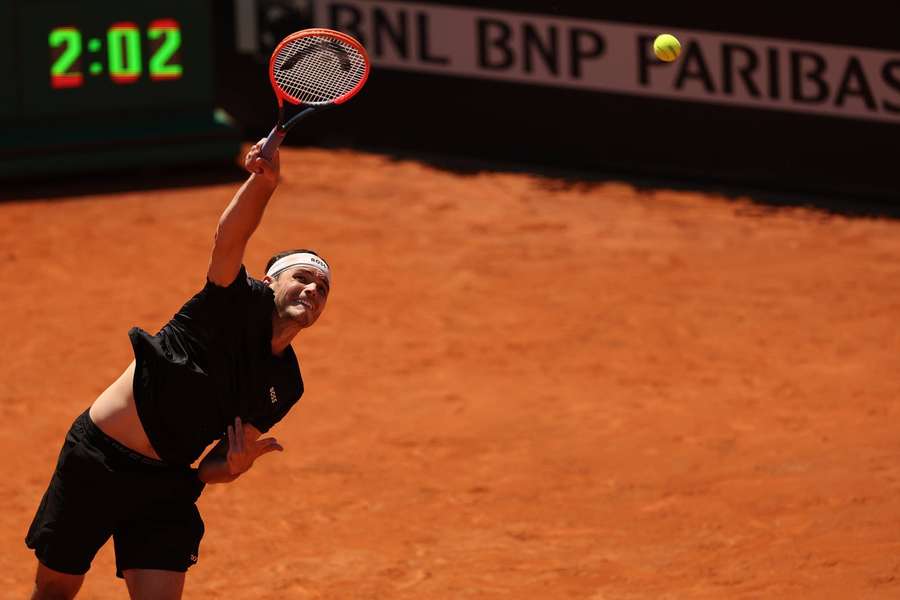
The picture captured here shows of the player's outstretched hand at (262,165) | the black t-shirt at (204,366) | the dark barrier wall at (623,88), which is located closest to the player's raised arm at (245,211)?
the player's outstretched hand at (262,165)

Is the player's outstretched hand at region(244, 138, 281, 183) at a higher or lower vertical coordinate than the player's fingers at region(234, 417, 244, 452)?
higher

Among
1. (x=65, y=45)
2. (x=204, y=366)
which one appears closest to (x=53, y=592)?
(x=204, y=366)

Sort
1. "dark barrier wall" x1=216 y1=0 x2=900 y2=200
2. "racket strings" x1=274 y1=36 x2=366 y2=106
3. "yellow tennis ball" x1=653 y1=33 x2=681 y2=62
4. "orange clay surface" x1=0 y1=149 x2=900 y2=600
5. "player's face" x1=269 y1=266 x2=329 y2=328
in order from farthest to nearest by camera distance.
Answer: "dark barrier wall" x1=216 y1=0 x2=900 y2=200 → "yellow tennis ball" x1=653 y1=33 x2=681 y2=62 → "orange clay surface" x1=0 y1=149 x2=900 y2=600 → "racket strings" x1=274 y1=36 x2=366 y2=106 → "player's face" x1=269 y1=266 x2=329 y2=328

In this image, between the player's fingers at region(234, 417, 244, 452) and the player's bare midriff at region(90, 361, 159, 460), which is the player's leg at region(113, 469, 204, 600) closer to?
the player's bare midriff at region(90, 361, 159, 460)

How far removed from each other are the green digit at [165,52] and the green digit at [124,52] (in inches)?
5.5

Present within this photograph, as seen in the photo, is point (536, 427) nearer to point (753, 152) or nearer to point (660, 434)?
point (660, 434)

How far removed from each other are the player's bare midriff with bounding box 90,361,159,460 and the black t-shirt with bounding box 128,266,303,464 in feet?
0.16

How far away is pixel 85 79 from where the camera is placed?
14.0 meters

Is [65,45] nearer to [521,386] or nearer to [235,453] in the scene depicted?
[521,386]

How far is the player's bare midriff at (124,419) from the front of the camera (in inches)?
195

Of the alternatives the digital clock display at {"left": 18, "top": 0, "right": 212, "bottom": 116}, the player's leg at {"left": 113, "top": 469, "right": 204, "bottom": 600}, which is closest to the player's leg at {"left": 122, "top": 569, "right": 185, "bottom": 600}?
the player's leg at {"left": 113, "top": 469, "right": 204, "bottom": 600}

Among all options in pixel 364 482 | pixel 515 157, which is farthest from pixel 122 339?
pixel 515 157

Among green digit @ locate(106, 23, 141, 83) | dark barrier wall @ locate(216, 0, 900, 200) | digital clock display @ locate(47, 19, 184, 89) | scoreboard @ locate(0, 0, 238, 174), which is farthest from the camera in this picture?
green digit @ locate(106, 23, 141, 83)

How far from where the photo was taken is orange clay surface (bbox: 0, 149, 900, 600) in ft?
21.9
